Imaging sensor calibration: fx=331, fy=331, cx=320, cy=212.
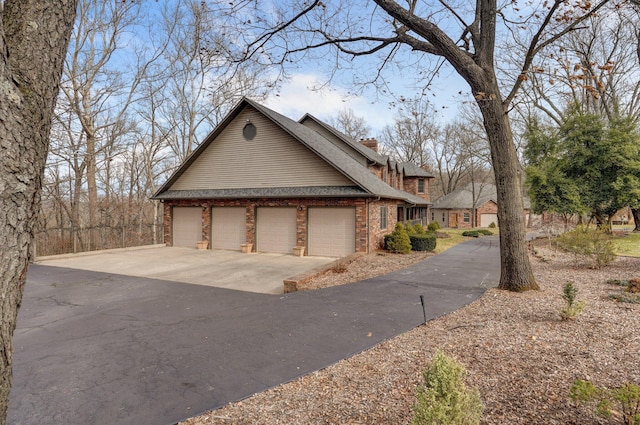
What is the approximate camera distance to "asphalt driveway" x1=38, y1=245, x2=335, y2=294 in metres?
9.43

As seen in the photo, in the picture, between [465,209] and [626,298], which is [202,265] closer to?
[626,298]

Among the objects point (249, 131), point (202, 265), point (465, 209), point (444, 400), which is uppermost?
point (249, 131)

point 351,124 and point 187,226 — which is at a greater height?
point 351,124

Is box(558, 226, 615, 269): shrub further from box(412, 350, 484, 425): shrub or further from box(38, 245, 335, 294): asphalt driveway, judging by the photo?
box(412, 350, 484, 425): shrub

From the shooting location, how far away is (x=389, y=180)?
75.1 ft

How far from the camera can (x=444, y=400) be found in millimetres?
2258

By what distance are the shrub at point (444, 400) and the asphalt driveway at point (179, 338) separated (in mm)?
1971

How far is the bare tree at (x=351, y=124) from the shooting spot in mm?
38125

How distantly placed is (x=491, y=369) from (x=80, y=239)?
1900 cm

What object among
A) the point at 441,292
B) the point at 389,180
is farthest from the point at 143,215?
the point at 441,292

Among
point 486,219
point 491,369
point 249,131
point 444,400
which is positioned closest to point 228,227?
point 249,131

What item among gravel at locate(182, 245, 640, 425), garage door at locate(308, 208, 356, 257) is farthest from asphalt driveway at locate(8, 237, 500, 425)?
garage door at locate(308, 208, 356, 257)

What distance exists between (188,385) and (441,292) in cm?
569

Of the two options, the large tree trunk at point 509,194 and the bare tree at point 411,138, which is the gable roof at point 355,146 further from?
the bare tree at point 411,138
